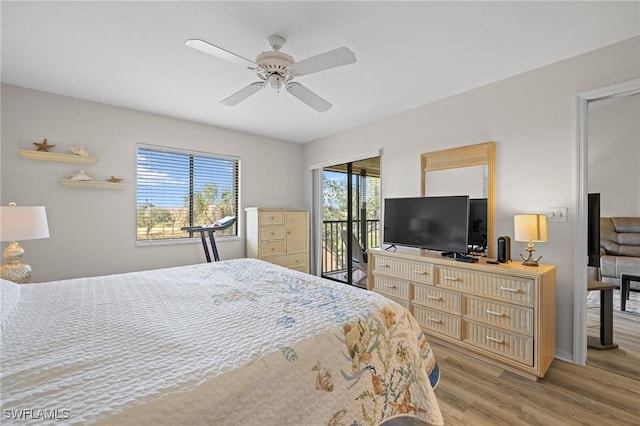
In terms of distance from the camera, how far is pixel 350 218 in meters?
4.46

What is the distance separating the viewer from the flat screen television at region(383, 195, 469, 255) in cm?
254

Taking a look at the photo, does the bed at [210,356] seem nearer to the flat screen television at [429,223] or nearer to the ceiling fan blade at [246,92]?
the flat screen television at [429,223]

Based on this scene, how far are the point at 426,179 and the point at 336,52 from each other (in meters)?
1.96

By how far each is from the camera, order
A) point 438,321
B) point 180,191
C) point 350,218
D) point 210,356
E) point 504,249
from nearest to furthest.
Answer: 1. point 210,356
2. point 504,249
3. point 438,321
4. point 180,191
5. point 350,218

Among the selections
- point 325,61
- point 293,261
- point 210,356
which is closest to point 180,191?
point 293,261

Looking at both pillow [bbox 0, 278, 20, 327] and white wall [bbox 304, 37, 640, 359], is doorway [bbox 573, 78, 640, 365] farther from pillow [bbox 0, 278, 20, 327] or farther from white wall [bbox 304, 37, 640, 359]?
pillow [bbox 0, 278, 20, 327]

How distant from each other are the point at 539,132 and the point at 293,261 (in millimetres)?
3243

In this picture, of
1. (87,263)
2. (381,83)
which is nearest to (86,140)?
(87,263)

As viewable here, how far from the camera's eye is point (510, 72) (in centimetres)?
242

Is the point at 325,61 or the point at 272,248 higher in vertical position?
the point at 325,61

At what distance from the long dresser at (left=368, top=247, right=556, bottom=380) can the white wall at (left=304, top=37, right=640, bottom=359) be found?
0.23 metres

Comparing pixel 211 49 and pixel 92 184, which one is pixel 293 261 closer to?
pixel 92 184

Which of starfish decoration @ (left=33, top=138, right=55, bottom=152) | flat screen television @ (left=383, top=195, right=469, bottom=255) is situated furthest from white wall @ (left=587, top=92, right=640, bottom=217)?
starfish decoration @ (left=33, top=138, right=55, bottom=152)

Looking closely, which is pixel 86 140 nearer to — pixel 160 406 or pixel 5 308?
pixel 5 308
